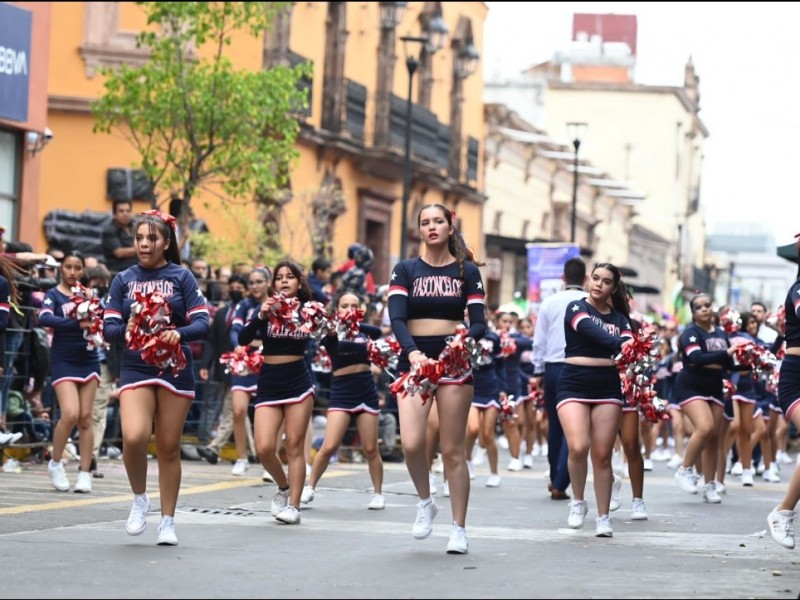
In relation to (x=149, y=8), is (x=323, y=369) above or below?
below

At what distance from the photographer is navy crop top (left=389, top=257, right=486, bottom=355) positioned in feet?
37.2

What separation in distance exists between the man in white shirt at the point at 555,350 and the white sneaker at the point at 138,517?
603 centimetres

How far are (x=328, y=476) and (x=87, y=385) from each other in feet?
13.8

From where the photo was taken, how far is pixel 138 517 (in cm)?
1116

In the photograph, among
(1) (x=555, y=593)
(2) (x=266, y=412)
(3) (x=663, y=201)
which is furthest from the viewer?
(3) (x=663, y=201)

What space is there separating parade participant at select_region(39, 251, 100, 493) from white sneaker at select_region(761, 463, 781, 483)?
9563 mm

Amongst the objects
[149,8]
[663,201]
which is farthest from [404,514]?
[663,201]

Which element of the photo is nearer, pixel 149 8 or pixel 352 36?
pixel 149 8

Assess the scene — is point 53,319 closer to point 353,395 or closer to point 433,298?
point 353,395

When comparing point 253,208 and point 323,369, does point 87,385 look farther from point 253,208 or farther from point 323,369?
point 253,208

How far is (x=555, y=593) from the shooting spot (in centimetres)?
915

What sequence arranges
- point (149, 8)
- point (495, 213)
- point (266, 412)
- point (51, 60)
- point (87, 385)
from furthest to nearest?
point (495, 213) < point (51, 60) < point (149, 8) < point (87, 385) < point (266, 412)

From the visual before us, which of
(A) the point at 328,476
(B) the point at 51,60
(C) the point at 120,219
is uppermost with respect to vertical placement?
(B) the point at 51,60

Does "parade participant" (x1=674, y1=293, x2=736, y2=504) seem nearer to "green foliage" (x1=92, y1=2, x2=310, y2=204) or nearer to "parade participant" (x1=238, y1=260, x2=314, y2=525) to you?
"parade participant" (x1=238, y1=260, x2=314, y2=525)
